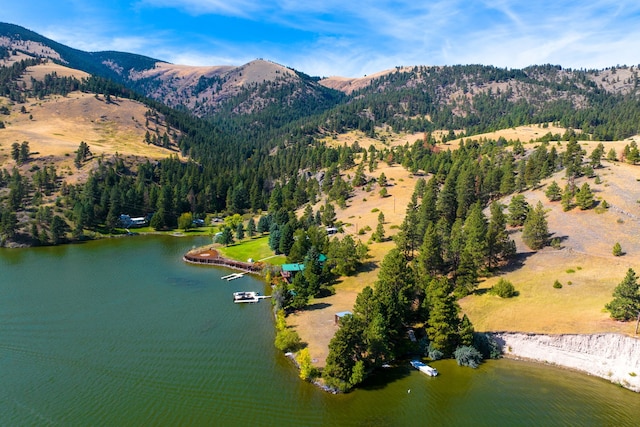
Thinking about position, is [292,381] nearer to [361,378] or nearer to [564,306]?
[361,378]

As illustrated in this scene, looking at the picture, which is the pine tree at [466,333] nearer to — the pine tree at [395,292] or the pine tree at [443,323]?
the pine tree at [443,323]

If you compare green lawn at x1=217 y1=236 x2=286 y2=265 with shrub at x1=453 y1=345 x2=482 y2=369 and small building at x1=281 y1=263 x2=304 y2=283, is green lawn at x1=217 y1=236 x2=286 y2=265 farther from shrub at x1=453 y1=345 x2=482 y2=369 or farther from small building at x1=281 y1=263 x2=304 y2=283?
shrub at x1=453 y1=345 x2=482 y2=369

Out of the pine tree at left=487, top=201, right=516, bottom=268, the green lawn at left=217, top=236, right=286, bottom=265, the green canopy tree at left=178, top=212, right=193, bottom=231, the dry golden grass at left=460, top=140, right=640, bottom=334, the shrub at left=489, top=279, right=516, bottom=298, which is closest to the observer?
the dry golden grass at left=460, top=140, right=640, bottom=334

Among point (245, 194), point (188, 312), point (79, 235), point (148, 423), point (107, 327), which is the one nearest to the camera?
point (148, 423)

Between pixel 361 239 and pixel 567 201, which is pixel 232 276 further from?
pixel 567 201

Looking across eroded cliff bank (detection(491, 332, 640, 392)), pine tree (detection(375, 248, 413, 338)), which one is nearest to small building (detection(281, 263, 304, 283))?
pine tree (detection(375, 248, 413, 338))

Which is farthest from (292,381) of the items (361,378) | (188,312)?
(188,312)
